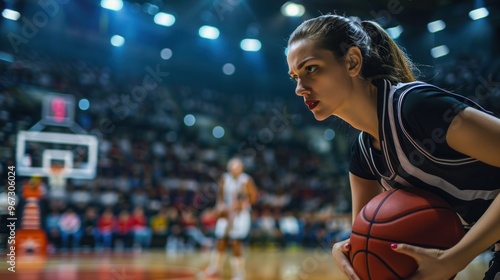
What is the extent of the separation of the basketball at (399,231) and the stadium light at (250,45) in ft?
45.2

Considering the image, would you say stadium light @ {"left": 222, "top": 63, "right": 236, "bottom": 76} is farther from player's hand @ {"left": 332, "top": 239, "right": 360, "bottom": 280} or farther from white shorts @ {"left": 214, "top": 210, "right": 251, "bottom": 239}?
player's hand @ {"left": 332, "top": 239, "right": 360, "bottom": 280}

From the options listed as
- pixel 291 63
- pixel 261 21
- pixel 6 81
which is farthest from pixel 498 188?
pixel 261 21

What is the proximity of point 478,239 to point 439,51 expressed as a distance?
8786 mm

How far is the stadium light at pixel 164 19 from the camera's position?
13.2 m

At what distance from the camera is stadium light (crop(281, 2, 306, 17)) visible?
11086 mm

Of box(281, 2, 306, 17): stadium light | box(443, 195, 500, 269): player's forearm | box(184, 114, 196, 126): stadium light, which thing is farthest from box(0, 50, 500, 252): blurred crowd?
box(443, 195, 500, 269): player's forearm

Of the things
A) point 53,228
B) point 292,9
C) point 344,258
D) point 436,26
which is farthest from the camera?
point 292,9

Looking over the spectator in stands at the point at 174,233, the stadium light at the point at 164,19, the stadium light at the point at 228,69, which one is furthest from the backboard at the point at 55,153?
the stadium light at the point at 228,69

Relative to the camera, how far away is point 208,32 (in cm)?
1456

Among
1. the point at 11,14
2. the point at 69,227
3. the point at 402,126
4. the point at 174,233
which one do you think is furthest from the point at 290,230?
the point at 402,126

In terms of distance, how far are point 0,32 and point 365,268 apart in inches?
401

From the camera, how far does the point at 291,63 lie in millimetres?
1569

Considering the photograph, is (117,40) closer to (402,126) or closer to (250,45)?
(250,45)

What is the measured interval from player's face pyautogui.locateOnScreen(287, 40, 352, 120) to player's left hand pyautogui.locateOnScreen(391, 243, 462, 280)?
1.65 feet
